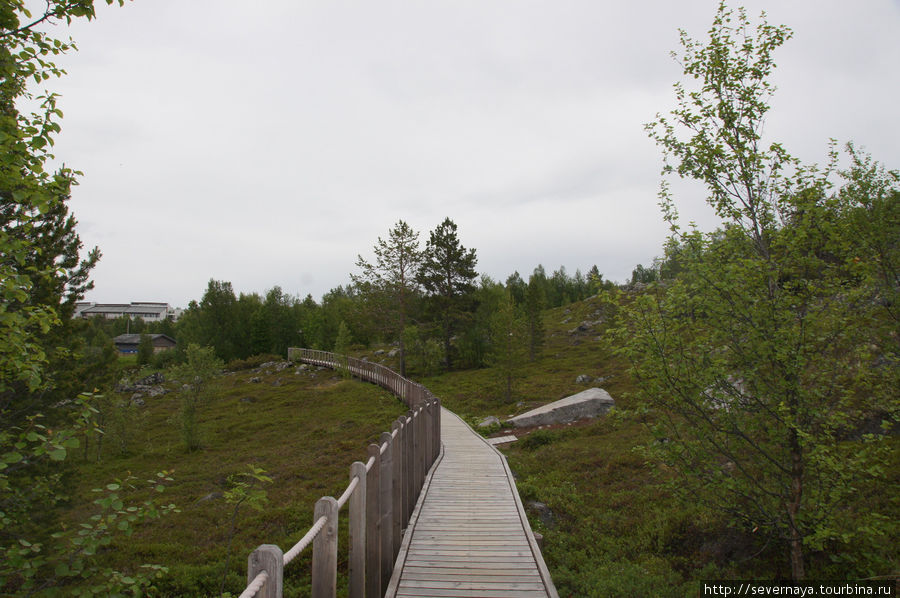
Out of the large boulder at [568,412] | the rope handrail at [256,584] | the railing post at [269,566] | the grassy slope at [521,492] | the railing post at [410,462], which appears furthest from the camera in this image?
the large boulder at [568,412]

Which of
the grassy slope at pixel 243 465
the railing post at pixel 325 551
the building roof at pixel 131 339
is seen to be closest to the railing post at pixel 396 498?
the grassy slope at pixel 243 465

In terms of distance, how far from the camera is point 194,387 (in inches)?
927

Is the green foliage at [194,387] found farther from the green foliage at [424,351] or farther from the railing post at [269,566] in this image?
the railing post at [269,566]

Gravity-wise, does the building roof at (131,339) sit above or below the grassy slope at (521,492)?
above

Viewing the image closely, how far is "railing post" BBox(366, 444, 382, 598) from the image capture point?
5.14 metres

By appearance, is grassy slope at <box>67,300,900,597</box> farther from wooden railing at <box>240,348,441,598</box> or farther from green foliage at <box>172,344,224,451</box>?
wooden railing at <box>240,348,441,598</box>

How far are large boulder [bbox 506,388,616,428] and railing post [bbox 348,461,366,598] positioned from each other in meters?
17.0

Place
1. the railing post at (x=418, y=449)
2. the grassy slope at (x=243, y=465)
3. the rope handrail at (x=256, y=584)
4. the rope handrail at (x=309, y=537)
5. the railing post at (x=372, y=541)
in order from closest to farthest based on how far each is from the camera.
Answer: the rope handrail at (x=256, y=584) → the rope handrail at (x=309, y=537) → the railing post at (x=372, y=541) → the grassy slope at (x=243, y=465) → the railing post at (x=418, y=449)

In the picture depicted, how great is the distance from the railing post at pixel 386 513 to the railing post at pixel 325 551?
2115 millimetres

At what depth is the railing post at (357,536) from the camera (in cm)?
458

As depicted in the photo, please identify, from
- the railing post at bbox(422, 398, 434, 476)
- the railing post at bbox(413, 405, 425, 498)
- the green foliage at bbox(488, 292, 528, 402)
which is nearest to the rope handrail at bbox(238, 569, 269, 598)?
the railing post at bbox(413, 405, 425, 498)

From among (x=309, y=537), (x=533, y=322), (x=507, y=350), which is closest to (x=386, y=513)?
(x=309, y=537)

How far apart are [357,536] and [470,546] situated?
282 cm

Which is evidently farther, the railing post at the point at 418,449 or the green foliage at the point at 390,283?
the green foliage at the point at 390,283
